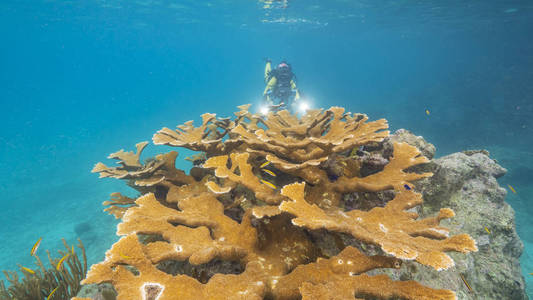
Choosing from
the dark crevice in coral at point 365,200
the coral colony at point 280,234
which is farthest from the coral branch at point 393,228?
the dark crevice in coral at point 365,200


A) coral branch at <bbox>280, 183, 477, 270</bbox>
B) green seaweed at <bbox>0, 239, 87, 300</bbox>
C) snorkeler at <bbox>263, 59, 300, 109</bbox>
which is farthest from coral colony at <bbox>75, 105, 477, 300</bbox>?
snorkeler at <bbox>263, 59, 300, 109</bbox>

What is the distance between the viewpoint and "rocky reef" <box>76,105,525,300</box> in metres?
1.55

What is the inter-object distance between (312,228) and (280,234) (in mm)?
629

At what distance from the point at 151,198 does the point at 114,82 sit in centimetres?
19943

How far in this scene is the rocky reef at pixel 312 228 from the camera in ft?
5.08

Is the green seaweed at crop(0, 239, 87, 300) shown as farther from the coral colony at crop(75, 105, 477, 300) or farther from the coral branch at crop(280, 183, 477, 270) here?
the coral branch at crop(280, 183, 477, 270)

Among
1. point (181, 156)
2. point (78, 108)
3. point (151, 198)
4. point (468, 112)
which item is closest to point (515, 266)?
point (151, 198)

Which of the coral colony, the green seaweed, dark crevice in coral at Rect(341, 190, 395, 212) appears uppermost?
the coral colony

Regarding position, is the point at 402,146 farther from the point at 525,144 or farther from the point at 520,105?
A: the point at 520,105

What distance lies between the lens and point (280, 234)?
7.01ft

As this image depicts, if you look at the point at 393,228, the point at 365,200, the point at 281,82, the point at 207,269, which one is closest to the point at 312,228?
Answer: the point at 393,228

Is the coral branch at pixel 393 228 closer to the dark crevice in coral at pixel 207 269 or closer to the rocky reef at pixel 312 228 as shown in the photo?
the rocky reef at pixel 312 228

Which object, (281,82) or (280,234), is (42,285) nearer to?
(280,234)

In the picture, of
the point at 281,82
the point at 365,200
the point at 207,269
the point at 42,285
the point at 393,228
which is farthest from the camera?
the point at 281,82
